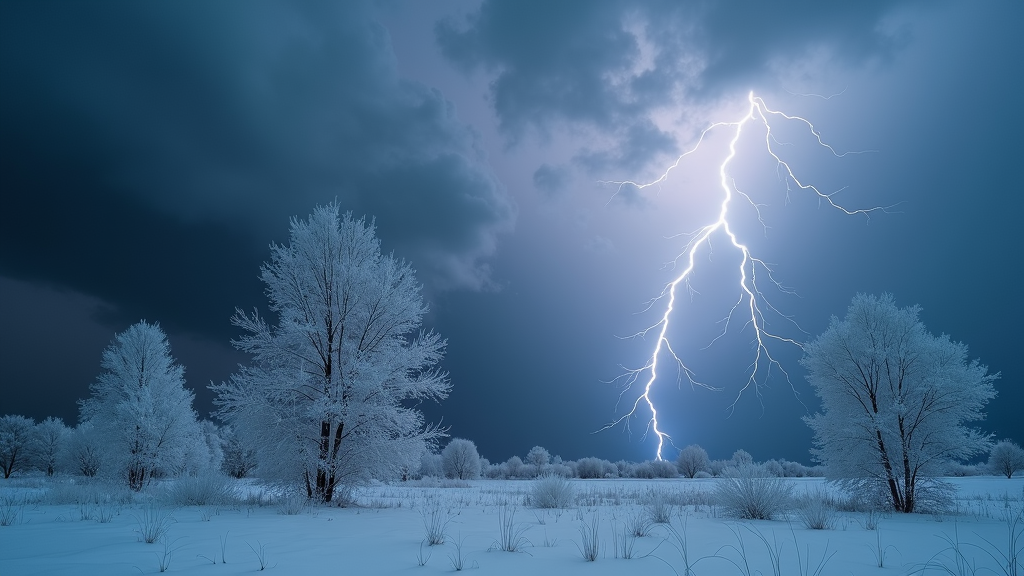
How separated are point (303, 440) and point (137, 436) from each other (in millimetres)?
14254

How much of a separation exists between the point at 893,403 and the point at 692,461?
3729 centimetres

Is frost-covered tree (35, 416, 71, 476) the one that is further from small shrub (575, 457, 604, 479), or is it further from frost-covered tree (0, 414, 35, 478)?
small shrub (575, 457, 604, 479)

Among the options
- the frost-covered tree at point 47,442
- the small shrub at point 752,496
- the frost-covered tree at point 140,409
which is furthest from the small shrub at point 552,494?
the frost-covered tree at point 47,442

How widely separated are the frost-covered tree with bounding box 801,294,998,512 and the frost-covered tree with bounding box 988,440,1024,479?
106 feet

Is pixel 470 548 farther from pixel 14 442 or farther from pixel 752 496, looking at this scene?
pixel 14 442

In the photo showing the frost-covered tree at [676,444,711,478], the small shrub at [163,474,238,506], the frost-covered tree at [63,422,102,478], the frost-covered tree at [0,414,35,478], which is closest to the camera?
the small shrub at [163,474,238,506]

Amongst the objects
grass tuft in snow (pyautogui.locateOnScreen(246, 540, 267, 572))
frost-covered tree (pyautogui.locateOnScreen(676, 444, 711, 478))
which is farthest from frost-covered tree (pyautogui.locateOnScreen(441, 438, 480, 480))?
grass tuft in snow (pyautogui.locateOnScreen(246, 540, 267, 572))

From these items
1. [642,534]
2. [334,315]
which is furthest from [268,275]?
[642,534]

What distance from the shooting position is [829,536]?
20.6 feet

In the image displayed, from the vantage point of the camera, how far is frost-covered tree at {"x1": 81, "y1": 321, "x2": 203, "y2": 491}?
19594 mm

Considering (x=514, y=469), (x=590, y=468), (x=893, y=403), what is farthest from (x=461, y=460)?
(x=893, y=403)

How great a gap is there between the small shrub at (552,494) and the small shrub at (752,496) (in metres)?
3.63

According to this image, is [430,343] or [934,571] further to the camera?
[430,343]

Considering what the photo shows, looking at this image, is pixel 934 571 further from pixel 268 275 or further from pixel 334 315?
pixel 268 275
